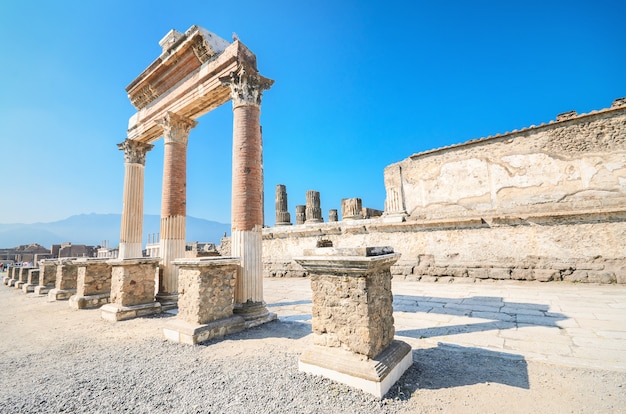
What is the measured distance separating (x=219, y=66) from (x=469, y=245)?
8602 mm

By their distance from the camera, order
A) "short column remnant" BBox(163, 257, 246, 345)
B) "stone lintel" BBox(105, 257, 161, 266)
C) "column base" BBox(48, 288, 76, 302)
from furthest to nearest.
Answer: "column base" BBox(48, 288, 76, 302), "stone lintel" BBox(105, 257, 161, 266), "short column remnant" BBox(163, 257, 246, 345)

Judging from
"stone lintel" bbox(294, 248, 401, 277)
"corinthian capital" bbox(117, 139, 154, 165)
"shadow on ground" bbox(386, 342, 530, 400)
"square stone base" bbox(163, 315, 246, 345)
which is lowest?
"shadow on ground" bbox(386, 342, 530, 400)

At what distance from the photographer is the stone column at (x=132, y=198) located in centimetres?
830

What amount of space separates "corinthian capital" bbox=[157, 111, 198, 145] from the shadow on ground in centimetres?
733

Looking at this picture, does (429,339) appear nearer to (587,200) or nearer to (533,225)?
(533,225)

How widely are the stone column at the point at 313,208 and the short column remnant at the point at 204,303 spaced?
967 cm

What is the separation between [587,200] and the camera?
781 cm

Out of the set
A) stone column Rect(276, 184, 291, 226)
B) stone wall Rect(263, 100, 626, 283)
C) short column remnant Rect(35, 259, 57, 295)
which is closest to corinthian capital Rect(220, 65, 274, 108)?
stone wall Rect(263, 100, 626, 283)

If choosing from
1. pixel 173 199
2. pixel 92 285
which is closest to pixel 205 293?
pixel 173 199

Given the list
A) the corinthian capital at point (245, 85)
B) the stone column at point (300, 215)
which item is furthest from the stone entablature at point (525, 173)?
the corinthian capital at point (245, 85)

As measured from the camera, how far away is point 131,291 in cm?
586

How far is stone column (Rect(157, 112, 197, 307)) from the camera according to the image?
6824 mm

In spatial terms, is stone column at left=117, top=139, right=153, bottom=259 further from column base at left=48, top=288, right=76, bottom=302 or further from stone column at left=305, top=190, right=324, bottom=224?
stone column at left=305, top=190, right=324, bottom=224

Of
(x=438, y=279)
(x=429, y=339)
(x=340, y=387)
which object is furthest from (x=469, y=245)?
(x=340, y=387)
